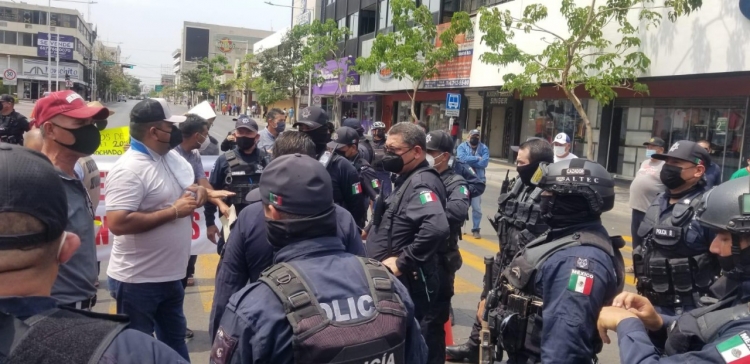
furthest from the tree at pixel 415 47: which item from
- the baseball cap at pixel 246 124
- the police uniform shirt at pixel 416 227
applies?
the police uniform shirt at pixel 416 227

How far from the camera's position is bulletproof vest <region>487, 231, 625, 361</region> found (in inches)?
113

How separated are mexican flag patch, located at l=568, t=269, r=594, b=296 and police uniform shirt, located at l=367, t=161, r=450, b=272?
1393 millimetres

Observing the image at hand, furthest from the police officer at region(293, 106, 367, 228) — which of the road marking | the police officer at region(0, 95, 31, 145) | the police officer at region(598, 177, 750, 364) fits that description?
the police officer at region(0, 95, 31, 145)

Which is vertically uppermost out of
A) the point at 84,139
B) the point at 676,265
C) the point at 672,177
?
the point at 84,139

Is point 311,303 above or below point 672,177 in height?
below

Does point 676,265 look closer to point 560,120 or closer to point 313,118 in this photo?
point 313,118

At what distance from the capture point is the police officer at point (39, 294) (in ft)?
3.91

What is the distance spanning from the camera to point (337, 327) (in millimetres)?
1853

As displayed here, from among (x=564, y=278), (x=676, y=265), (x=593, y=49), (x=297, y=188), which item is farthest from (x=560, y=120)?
(x=297, y=188)

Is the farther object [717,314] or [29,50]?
[29,50]

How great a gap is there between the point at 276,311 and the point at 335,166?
321cm

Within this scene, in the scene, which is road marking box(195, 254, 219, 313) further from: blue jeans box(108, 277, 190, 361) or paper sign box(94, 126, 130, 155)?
blue jeans box(108, 277, 190, 361)

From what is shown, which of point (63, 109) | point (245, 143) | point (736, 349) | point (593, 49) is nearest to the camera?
point (736, 349)

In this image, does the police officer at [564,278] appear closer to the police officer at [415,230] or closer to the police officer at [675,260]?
the police officer at [415,230]
